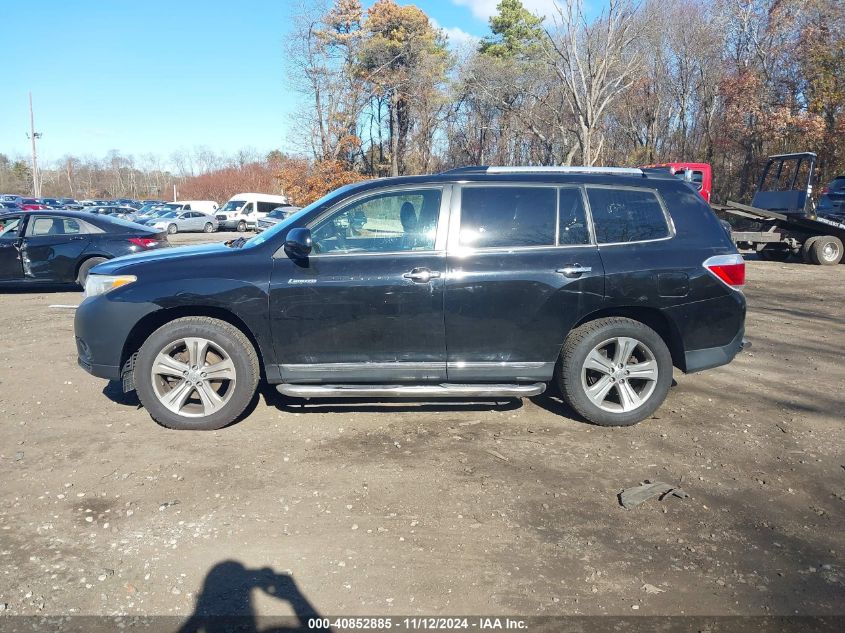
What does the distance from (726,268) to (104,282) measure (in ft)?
15.1

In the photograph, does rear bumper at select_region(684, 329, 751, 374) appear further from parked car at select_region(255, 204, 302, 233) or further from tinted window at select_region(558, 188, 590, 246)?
parked car at select_region(255, 204, 302, 233)

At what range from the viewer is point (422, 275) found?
449cm

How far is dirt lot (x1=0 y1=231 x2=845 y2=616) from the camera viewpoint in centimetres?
284

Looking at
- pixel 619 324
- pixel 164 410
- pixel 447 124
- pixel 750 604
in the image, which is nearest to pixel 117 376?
pixel 164 410

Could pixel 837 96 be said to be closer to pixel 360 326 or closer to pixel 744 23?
pixel 744 23

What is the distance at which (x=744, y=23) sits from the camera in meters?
30.4

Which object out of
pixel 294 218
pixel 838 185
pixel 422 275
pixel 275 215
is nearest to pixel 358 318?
pixel 422 275

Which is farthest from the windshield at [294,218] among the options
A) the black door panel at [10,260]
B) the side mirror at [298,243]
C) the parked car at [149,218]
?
the parked car at [149,218]

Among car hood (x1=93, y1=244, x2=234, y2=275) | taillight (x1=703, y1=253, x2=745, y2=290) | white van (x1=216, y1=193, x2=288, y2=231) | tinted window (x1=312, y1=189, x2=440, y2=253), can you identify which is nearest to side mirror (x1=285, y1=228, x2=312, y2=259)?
tinted window (x1=312, y1=189, x2=440, y2=253)

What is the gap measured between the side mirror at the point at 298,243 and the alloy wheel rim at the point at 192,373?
87 cm

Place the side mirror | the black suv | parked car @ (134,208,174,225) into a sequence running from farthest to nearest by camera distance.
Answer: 1. parked car @ (134,208,174,225)
2. the black suv
3. the side mirror

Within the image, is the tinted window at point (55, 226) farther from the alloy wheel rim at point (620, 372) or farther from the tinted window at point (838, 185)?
the tinted window at point (838, 185)

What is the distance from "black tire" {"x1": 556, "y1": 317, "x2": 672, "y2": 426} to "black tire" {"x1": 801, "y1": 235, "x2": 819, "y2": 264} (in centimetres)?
1342

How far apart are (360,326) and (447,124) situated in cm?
4226
